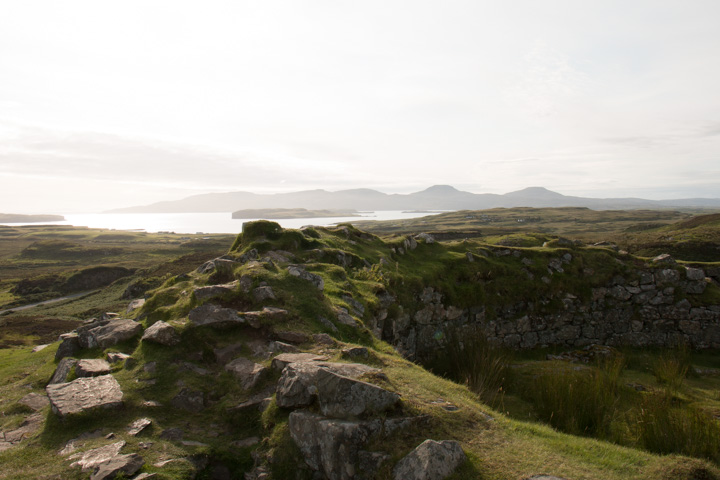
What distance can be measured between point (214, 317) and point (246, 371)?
1960 millimetres

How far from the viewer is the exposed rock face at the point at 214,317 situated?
9102mm

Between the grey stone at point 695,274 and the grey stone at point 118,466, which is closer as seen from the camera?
the grey stone at point 118,466

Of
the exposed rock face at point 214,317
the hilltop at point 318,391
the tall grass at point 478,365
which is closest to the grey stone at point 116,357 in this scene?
the hilltop at point 318,391

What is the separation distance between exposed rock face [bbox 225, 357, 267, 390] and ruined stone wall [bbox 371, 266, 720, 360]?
31.7 feet

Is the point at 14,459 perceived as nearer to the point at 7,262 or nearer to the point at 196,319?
the point at 196,319

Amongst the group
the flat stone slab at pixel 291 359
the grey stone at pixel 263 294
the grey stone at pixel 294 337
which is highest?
the grey stone at pixel 263 294

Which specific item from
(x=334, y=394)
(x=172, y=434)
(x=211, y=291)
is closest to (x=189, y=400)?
(x=172, y=434)

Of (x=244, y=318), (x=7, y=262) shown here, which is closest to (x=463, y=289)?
(x=244, y=318)

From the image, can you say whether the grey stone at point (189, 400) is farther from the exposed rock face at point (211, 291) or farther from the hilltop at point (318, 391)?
the exposed rock face at point (211, 291)

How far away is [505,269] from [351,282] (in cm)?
891

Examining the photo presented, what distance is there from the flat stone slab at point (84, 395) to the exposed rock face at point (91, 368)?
27 centimetres

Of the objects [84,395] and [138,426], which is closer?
[138,426]

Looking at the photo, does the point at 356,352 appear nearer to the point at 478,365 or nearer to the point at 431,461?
the point at 431,461

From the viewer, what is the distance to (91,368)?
25.9ft
